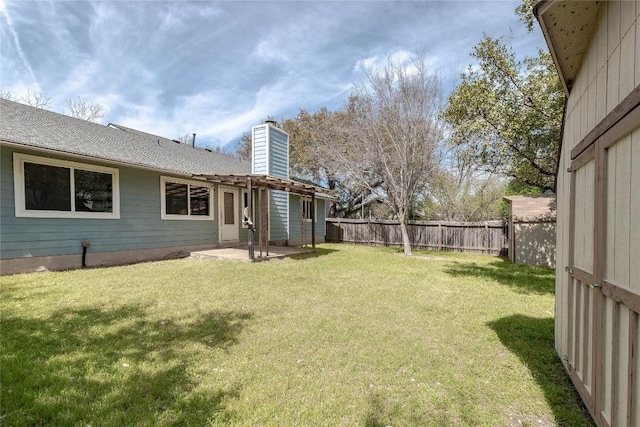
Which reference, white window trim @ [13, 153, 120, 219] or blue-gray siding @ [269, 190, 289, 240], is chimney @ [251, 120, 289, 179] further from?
white window trim @ [13, 153, 120, 219]

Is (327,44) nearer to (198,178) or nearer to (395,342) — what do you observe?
(198,178)

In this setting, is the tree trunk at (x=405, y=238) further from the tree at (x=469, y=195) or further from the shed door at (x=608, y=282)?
the shed door at (x=608, y=282)

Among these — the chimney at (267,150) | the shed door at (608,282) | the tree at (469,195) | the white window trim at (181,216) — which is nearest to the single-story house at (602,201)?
the shed door at (608,282)

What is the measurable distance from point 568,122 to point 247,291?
526 centimetres

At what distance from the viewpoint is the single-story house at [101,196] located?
630 cm

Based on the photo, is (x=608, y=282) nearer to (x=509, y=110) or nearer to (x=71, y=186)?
(x=509, y=110)

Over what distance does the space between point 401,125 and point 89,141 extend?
1018cm

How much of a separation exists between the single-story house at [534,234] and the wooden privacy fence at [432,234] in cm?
197

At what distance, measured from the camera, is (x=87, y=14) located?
25.7 ft

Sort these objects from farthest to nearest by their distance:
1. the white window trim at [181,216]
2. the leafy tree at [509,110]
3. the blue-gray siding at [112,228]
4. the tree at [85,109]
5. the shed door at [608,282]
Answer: the tree at [85,109] → the white window trim at [181,216] → the leafy tree at [509,110] → the blue-gray siding at [112,228] → the shed door at [608,282]

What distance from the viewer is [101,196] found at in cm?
777

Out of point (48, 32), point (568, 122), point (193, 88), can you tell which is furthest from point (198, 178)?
point (568, 122)

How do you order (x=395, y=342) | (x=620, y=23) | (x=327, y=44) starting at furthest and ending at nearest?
(x=327, y=44) < (x=395, y=342) < (x=620, y=23)

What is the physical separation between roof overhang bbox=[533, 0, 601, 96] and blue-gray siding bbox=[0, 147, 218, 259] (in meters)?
9.02
